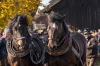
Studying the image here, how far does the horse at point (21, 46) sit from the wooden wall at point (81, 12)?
1653 centimetres

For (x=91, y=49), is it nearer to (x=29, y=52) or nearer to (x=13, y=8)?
(x=13, y=8)

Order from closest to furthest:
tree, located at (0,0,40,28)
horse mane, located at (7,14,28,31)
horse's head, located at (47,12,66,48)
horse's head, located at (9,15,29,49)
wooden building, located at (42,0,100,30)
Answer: horse's head, located at (9,15,29,49)
horse's head, located at (47,12,66,48)
horse mane, located at (7,14,28,31)
tree, located at (0,0,40,28)
wooden building, located at (42,0,100,30)

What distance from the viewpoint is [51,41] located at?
692cm

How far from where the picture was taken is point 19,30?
6.96 metres

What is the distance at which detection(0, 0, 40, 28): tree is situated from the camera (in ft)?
42.6

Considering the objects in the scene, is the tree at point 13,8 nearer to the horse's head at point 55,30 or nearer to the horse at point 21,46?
the horse at point 21,46

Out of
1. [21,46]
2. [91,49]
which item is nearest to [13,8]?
[91,49]

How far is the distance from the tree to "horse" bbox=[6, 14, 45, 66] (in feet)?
18.5

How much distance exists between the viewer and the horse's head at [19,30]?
6.83m

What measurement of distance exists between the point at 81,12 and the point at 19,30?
17.8m

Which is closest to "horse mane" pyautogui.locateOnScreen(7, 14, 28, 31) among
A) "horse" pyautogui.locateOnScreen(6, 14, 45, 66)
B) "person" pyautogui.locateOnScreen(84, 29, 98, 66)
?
"horse" pyautogui.locateOnScreen(6, 14, 45, 66)

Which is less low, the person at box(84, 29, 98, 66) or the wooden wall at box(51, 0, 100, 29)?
the wooden wall at box(51, 0, 100, 29)

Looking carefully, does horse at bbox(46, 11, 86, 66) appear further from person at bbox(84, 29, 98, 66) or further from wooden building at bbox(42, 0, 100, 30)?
wooden building at bbox(42, 0, 100, 30)

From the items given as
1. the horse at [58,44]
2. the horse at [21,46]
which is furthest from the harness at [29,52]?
the horse at [58,44]
